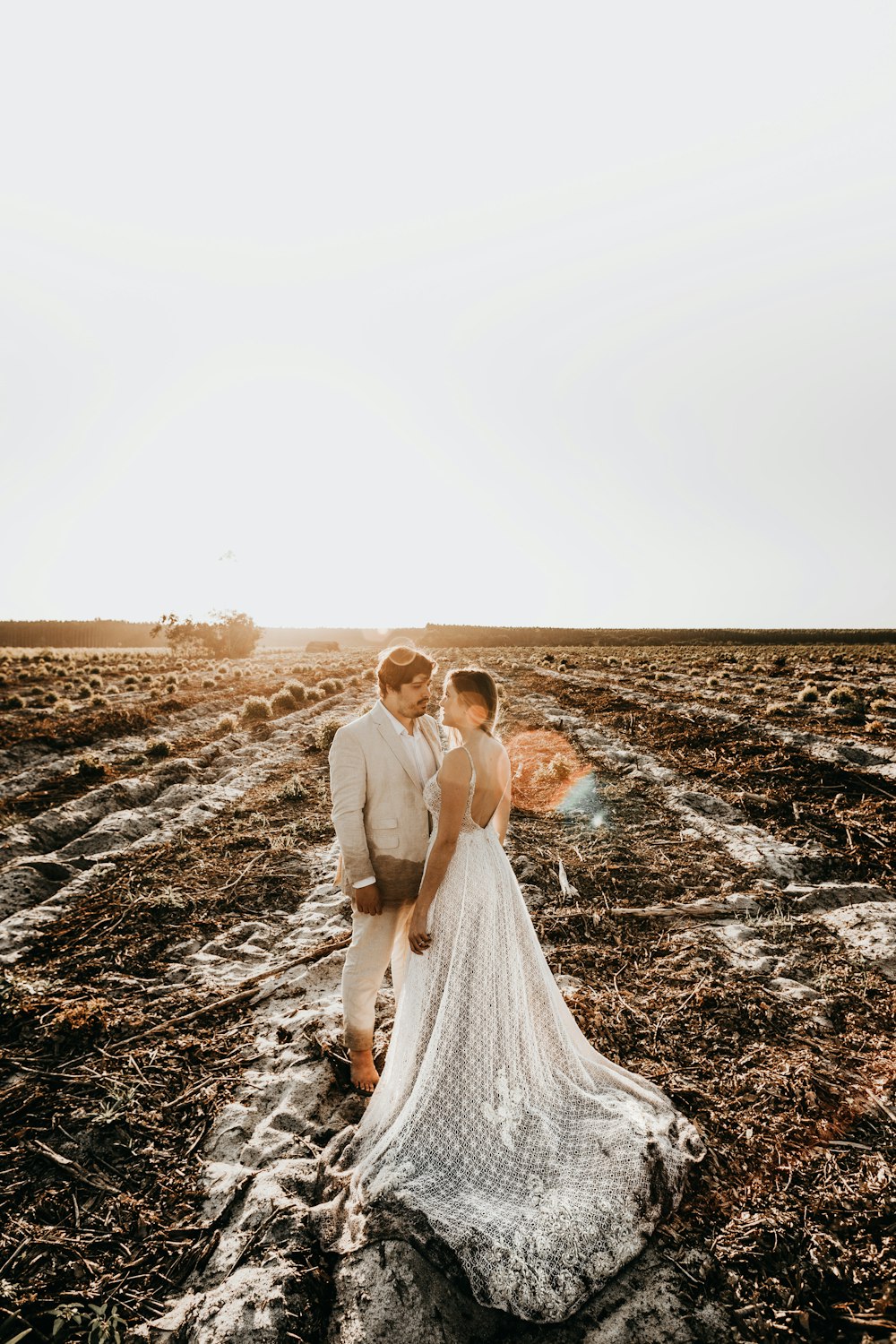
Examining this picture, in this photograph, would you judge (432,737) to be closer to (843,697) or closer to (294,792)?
(294,792)

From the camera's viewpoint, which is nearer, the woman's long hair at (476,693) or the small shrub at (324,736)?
the woman's long hair at (476,693)

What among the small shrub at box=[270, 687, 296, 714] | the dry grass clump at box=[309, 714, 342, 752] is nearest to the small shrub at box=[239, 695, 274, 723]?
the small shrub at box=[270, 687, 296, 714]

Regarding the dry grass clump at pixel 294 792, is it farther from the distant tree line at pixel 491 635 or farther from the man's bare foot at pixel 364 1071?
the distant tree line at pixel 491 635

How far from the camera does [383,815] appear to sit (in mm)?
3279

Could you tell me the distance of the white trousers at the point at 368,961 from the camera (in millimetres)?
3410

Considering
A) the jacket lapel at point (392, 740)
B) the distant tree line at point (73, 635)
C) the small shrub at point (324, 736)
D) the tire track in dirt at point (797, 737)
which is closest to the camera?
the jacket lapel at point (392, 740)

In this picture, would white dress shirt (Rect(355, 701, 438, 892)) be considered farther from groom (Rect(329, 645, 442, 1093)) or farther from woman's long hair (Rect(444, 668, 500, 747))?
woman's long hair (Rect(444, 668, 500, 747))

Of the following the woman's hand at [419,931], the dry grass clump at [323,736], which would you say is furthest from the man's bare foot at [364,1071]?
the dry grass clump at [323,736]

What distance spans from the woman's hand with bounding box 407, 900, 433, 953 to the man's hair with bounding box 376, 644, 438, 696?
3.52ft

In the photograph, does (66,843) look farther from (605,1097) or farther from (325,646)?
(325,646)

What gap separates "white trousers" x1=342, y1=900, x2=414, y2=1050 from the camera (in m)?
3.41

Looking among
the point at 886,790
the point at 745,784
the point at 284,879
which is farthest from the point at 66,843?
the point at 886,790

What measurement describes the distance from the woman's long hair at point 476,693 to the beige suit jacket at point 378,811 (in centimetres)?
34

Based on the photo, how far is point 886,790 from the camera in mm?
8539
